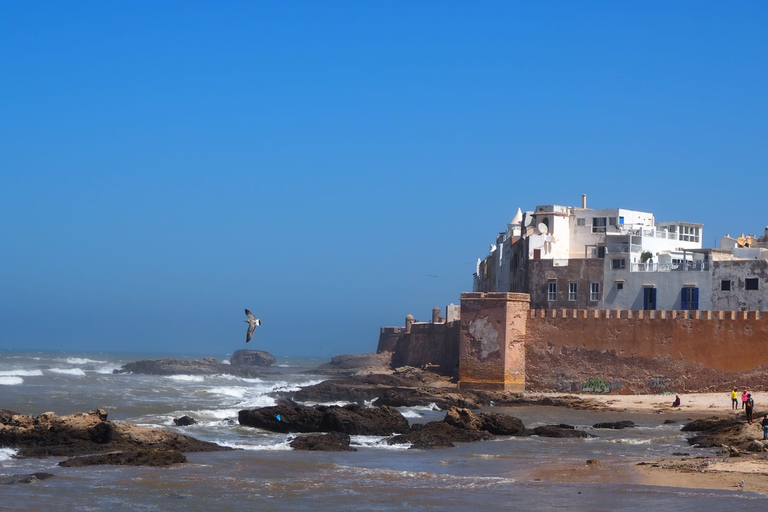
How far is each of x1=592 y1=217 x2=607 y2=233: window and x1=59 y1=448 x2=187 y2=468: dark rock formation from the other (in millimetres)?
27799

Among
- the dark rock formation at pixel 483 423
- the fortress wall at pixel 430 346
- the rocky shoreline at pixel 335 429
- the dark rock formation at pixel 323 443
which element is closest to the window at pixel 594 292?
the fortress wall at pixel 430 346

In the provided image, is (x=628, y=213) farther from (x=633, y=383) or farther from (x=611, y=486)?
(x=611, y=486)

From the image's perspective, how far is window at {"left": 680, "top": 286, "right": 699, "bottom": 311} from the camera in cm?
3844

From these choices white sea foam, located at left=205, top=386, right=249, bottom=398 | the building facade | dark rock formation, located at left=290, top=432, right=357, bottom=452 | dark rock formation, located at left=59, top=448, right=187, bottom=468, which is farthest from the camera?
white sea foam, located at left=205, top=386, right=249, bottom=398

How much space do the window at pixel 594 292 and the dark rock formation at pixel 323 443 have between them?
62.6 feet

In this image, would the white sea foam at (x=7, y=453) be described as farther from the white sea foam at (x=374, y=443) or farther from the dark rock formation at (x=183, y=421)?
the white sea foam at (x=374, y=443)

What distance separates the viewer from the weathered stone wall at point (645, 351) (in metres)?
34.5

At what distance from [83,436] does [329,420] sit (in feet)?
18.9

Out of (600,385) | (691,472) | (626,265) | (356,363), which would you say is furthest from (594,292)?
(356,363)

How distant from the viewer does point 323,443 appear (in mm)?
22047

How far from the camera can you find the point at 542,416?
3011cm

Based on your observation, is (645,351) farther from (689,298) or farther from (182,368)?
(182,368)

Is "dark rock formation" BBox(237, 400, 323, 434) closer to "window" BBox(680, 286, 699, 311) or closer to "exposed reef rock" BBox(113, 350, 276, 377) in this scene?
"window" BBox(680, 286, 699, 311)

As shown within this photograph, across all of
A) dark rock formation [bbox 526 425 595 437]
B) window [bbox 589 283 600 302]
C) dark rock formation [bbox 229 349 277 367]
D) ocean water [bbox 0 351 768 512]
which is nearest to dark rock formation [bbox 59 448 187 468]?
ocean water [bbox 0 351 768 512]
